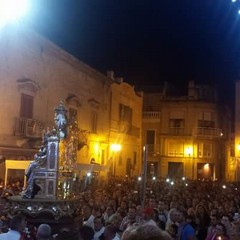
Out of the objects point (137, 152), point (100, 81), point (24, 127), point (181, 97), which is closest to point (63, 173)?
point (24, 127)

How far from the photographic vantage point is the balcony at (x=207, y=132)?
45562 mm

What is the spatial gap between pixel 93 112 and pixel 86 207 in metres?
19.1

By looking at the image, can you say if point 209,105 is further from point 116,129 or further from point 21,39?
point 21,39

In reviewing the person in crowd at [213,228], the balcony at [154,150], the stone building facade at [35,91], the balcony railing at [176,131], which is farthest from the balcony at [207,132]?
the person in crowd at [213,228]

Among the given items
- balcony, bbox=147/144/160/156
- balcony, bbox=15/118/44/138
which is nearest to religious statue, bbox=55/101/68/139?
balcony, bbox=15/118/44/138

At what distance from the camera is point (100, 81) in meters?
31.6

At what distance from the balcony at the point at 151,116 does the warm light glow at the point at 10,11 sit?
86.8ft

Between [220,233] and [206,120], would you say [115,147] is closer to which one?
[206,120]

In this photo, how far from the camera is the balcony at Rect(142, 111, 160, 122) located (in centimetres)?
4722

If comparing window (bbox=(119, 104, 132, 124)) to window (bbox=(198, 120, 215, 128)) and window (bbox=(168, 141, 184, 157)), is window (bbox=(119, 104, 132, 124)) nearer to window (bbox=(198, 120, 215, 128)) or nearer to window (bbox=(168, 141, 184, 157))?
window (bbox=(168, 141, 184, 157))

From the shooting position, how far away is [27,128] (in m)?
21.9

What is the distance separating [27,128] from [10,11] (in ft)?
18.5

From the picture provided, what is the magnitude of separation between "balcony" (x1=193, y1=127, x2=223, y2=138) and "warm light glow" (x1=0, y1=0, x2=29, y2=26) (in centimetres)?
2698

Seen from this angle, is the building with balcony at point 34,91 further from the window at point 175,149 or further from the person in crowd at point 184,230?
the window at point 175,149
